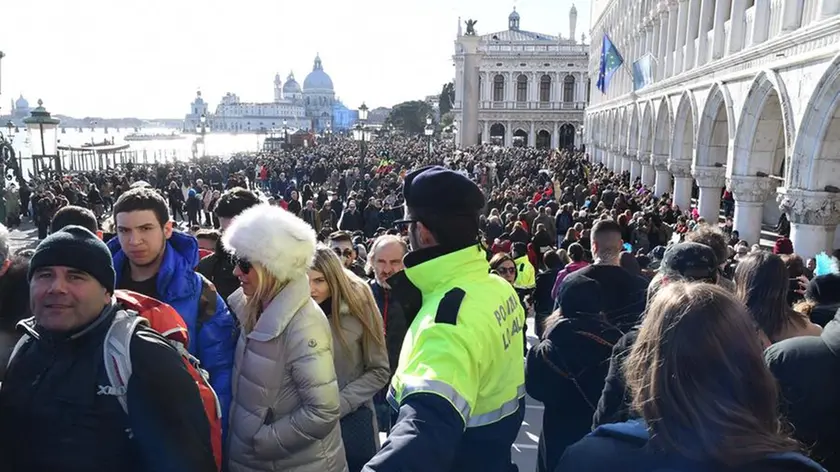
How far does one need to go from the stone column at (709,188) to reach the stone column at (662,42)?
249 inches

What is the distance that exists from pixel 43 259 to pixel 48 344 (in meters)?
0.26

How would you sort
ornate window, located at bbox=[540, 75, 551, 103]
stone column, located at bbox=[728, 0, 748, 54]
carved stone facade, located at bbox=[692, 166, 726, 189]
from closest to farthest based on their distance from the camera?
stone column, located at bbox=[728, 0, 748, 54] < carved stone facade, located at bbox=[692, 166, 726, 189] < ornate window, located at bbox=[540, 75, 551, 103]

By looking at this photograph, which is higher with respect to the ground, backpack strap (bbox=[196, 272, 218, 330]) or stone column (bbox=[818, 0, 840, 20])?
stone column (bbox=[818, 0, 840, 20])

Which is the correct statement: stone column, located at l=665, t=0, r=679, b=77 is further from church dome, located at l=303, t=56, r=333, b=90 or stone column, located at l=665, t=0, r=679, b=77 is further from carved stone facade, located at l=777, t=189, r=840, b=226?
church dome, located at l=303, t=56, r=333, b=90

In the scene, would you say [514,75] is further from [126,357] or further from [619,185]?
[126,357]

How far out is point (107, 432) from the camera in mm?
1872

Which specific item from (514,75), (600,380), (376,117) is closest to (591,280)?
(600,380)

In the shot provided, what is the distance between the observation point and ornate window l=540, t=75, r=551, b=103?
60.0 metres

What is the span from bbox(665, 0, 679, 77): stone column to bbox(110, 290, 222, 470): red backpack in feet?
62.2

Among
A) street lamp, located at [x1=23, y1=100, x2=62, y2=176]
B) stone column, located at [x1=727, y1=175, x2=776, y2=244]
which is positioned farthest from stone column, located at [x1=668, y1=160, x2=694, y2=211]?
street lamp, located at [x1=23, y1=100, x2=62, y2=176]

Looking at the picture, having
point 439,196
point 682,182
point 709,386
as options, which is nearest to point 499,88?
point 682,182

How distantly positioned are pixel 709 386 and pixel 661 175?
2016cm

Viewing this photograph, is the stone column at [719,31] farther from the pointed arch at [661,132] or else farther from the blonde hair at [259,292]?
the blonde hair at [259,292]

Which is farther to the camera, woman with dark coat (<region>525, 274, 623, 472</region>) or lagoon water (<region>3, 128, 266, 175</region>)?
lagoon water (<region>3, 128, 266, 175</region>)
